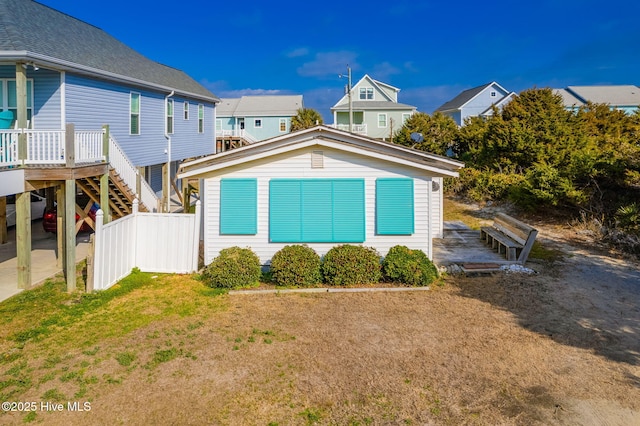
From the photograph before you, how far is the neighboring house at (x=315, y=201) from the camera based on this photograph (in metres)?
10.5

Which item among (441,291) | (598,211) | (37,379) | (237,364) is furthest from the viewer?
(598,211)

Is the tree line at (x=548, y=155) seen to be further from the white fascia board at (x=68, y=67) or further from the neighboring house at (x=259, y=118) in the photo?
the neighboring house at (x=259, y=118)

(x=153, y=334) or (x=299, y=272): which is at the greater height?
(x=299, y=272)

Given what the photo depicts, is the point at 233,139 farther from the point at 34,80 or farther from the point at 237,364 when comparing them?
the point at 237,364

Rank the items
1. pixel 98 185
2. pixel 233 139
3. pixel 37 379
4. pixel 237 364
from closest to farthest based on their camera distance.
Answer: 1. pixel 37 379
2. pixel 237 364
3. pixel 98 185
4. pixel 233 139

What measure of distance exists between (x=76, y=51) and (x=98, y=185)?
4.29m

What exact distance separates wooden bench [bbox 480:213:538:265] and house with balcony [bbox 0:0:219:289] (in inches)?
396

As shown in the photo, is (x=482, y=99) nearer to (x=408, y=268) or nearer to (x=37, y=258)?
(x=408, y=268)

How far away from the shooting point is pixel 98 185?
40.3 ft

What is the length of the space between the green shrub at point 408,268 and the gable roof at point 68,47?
9.26 meters

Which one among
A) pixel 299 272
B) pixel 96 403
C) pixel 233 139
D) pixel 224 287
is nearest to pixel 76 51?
pixel 224 287

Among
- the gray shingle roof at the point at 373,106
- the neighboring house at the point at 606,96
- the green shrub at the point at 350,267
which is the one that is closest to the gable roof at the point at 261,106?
the gray shingle roof at the point at 373,106

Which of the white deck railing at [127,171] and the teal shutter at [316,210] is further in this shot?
the white deck railing at [127,171]

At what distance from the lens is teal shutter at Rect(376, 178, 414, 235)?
10438mm
